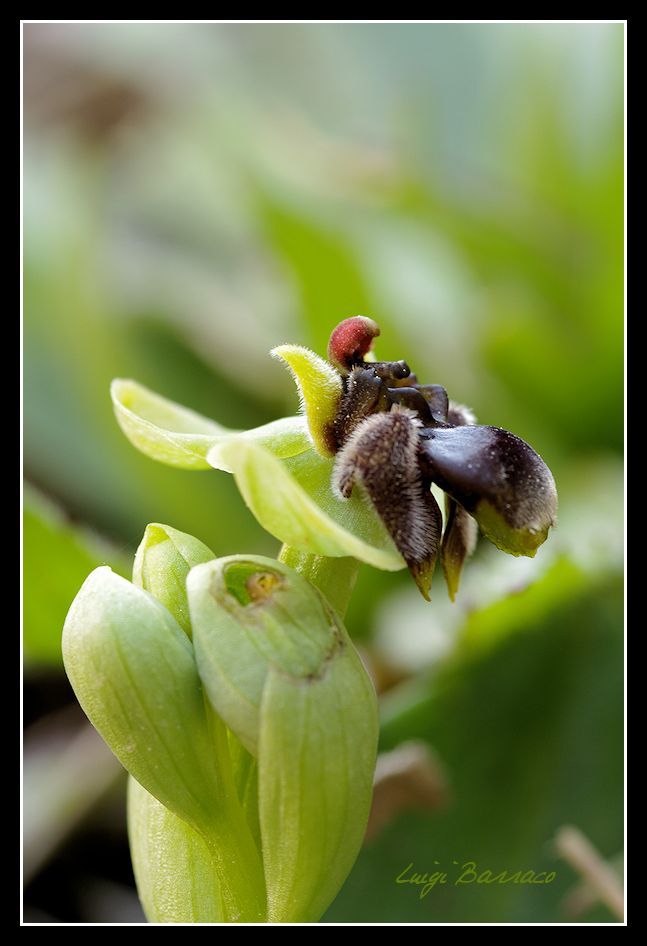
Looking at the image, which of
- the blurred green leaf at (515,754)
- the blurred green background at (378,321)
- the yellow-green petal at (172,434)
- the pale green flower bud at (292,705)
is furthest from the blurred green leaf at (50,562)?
the pale green flower bud at (292,705)

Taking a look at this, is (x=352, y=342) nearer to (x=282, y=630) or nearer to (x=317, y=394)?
(x=317, y=394)

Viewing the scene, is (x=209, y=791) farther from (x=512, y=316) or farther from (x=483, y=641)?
(x=512, y=316)

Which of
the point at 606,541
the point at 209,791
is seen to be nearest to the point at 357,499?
the point at 209,791

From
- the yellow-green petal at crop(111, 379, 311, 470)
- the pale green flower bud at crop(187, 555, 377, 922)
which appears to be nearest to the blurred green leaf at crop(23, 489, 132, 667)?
the yellow-green petal at crop(111, 379, 311, 470)

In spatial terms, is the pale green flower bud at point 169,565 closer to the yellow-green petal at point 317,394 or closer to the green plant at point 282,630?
the green plant at point 282,630

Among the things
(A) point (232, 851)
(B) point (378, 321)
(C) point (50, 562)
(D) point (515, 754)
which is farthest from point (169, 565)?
(B) point (378, 321)
